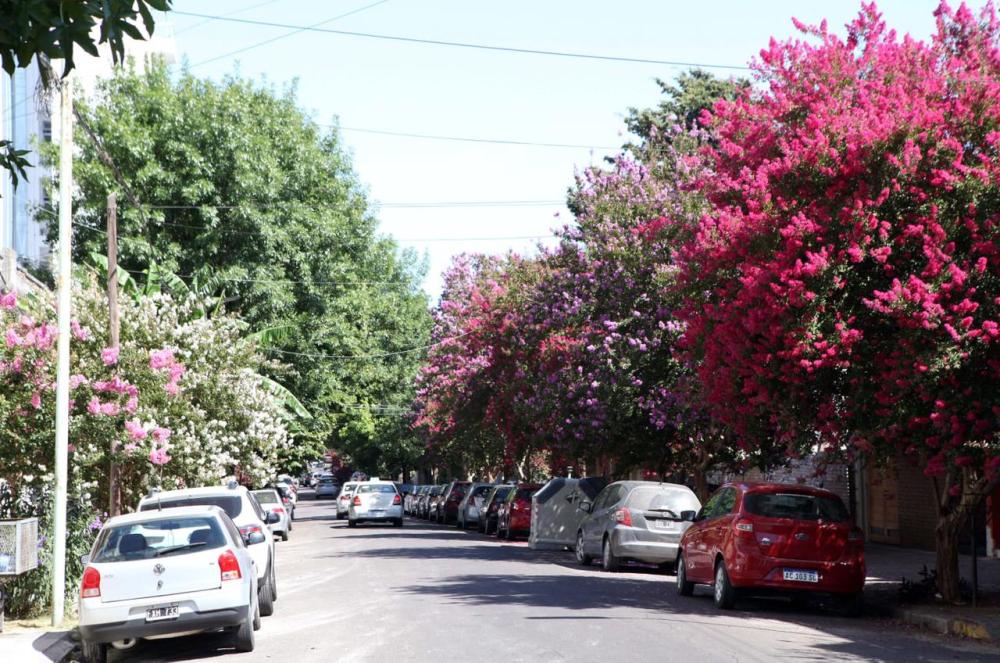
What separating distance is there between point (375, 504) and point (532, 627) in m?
32.9

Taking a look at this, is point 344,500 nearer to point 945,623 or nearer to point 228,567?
point 945,623

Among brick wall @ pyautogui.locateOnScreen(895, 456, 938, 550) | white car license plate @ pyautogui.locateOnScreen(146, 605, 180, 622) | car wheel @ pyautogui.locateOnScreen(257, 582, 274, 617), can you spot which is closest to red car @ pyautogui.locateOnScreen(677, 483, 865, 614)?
car wheel @ pyautogui.locateOnScreen(257, 582, 274, 617)

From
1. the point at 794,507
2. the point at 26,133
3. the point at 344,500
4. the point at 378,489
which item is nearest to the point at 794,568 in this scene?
the point at 794,507

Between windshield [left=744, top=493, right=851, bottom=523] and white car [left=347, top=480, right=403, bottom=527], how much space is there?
101ft

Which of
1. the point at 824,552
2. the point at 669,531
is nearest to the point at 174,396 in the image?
the point at 669,531

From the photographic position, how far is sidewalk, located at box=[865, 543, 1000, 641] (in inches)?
558

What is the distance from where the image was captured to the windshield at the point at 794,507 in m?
16.4

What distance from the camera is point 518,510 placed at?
117 feet

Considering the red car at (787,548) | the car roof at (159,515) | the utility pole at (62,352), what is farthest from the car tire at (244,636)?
the red car at (787,548)

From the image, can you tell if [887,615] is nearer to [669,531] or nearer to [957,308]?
[957,308]

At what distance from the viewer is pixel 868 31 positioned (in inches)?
674

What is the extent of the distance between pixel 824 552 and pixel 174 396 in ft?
36.6

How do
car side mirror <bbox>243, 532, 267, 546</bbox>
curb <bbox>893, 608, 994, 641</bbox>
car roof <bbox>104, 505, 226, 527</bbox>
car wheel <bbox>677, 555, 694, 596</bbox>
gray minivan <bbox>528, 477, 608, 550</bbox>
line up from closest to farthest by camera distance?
1. car roof <bbox>104, 505, 226, 527</bbox>
2. curb <bbox>893, 608, 994, 641</bbox>
3. car side mirror <bbox>243, 532, 267, 546</bbox>
4. car wheel <bbox>677, 555, 694, 596</bbox>
5. gray minivan <bbox>528, 477, 608, 550</bbox>

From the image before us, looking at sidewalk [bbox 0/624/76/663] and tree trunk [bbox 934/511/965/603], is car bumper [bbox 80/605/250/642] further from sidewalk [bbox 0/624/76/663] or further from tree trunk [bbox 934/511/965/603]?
tree trunk [bbox 934/511/965/603]
